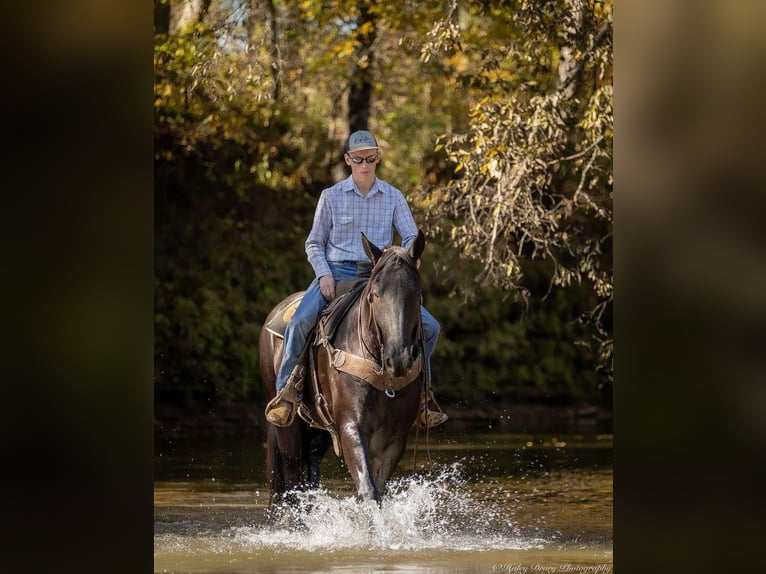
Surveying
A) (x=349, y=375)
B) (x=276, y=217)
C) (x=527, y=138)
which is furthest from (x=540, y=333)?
(x=349, y=375)

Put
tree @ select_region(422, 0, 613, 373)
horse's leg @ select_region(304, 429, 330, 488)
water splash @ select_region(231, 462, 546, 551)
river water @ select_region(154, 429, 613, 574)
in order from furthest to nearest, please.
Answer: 1. tree @ select_region(422, 0, 613, 373)
2. horse's leg @ select_region(304, 429, 330, 488)
3. water splash @ select_region(231, 462, 546, 551)
4. river water @ select_region(154, 429, 613, 574)

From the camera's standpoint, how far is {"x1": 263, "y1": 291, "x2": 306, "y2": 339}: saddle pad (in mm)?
10633

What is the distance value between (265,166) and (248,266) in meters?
2.10

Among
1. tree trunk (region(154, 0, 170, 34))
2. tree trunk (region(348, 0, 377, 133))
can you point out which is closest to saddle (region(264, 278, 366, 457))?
tree trunk (region(154, 0, 170, 34))

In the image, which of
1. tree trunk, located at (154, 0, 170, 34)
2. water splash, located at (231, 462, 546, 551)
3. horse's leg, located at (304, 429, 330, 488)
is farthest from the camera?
tree trunk, located at (154, 0, 170, 34)

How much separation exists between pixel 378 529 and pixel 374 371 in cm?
99

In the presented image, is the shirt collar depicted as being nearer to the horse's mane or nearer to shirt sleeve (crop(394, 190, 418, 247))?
shirt sleeve (crop(394, 190, 418, 247))

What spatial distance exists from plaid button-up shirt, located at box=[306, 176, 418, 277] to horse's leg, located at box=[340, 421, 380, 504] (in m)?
1.14

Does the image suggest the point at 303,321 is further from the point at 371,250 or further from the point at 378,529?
the point at 378,529
